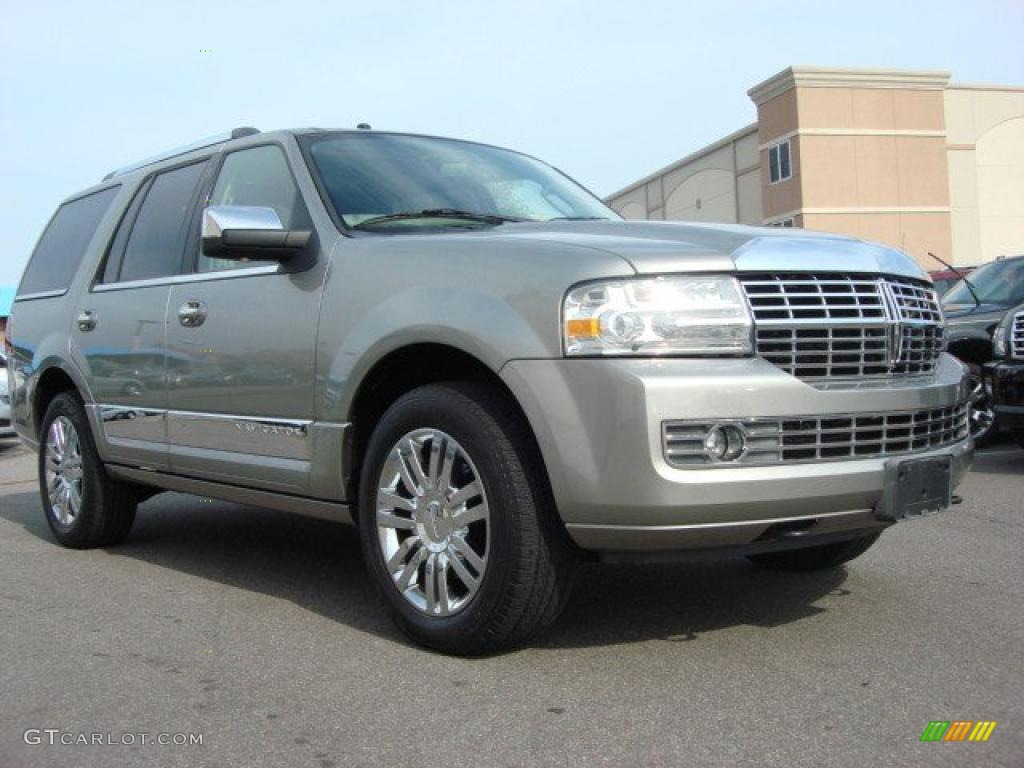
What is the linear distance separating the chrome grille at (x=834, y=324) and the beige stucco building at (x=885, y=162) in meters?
39.4

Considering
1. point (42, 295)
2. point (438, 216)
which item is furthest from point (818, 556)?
point (42, 295)

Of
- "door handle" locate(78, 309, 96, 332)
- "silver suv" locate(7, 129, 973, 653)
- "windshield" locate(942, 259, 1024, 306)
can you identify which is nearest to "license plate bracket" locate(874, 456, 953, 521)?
"silver suv" locate(7, 129, 973, 653)

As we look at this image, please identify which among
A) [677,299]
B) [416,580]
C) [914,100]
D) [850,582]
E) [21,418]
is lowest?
[850,582]

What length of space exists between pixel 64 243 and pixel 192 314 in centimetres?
211

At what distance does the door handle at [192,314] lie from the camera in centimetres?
477

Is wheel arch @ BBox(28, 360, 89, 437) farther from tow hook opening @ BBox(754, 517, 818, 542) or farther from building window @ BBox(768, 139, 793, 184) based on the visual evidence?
building window @ BBox(768, 139, 793, 184)

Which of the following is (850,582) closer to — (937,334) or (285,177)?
(937,334)

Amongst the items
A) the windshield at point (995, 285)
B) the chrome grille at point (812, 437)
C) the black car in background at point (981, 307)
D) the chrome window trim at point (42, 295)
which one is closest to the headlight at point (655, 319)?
the chrome grille at point (812, 437)

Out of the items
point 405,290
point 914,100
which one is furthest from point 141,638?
point 914,100

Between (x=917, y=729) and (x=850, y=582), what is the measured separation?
1689 millimetres

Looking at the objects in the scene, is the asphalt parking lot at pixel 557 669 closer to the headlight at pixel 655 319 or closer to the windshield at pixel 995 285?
the headlight at pixel 655 319

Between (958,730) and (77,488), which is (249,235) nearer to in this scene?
(77,488)

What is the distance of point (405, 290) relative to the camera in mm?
3818

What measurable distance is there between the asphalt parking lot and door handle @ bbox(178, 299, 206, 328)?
1166 mm
